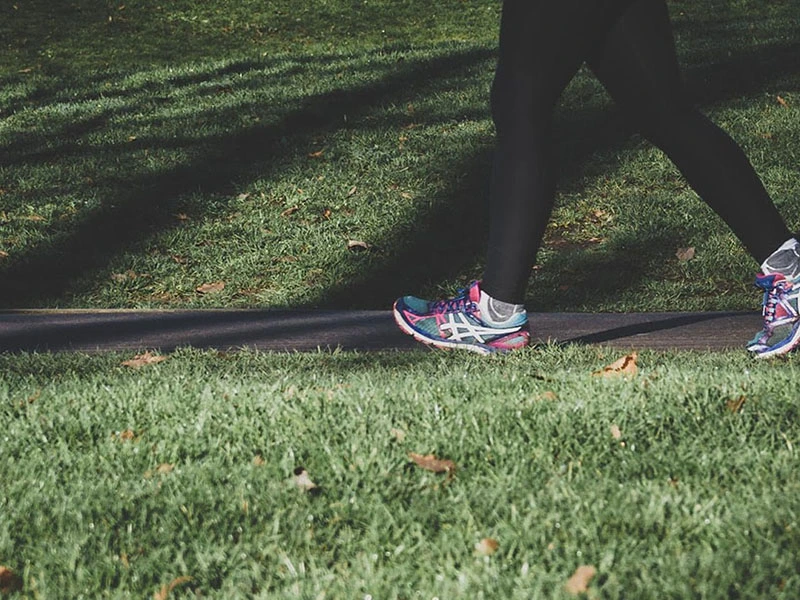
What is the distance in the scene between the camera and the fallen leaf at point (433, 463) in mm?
2508

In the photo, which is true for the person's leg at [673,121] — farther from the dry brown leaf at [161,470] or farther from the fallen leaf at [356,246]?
the fallen leaf at [356,246]

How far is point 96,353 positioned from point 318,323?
3.23ft

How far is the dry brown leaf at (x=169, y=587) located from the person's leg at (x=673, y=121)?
200 centimetres

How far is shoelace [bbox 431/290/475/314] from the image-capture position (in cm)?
367

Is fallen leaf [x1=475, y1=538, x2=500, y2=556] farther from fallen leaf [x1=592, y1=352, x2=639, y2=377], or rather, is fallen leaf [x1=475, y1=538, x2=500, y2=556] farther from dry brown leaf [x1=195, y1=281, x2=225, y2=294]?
dry brown leaf [x1=195, y1=281, x2=225, y2=294]

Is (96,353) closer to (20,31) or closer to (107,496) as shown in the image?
(107,496)

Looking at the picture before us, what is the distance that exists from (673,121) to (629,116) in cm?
15

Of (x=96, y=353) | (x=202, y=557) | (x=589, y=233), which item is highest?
(x=202, y=557)

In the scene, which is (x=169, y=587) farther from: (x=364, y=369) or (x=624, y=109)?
(x=624, y=109)

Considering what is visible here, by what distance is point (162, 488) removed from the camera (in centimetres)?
247

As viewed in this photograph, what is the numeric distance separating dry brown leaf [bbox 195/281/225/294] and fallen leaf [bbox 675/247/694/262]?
2538 mm

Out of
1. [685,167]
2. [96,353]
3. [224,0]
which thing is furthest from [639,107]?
[224,0]

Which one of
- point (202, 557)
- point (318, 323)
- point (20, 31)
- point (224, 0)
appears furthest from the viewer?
point (224, 0)

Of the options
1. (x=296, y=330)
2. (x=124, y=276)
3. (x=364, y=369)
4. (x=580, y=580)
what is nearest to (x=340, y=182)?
(x=124, y=276)
